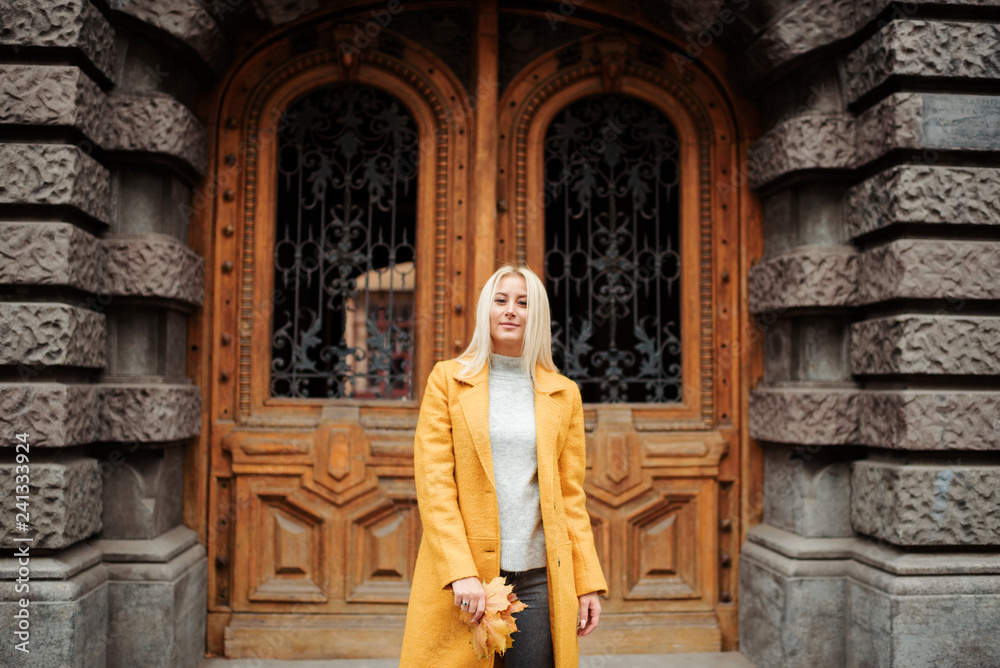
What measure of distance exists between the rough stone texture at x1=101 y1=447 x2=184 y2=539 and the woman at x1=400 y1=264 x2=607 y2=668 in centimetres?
186

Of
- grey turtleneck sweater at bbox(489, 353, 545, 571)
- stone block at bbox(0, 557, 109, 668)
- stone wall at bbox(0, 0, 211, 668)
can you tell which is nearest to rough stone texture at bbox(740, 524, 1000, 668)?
grey turtleneck sweater at bbox(489, 353, 545, 571)

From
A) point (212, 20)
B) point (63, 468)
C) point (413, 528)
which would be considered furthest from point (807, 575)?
point (212, 20)

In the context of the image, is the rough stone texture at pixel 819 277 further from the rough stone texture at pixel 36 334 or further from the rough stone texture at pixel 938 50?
the rough stone texture at pixel 36 334

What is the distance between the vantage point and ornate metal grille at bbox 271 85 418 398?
4188mm

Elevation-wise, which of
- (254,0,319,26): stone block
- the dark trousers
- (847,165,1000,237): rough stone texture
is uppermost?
(254,0,319,26): stone block

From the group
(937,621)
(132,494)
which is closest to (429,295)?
(132,494)

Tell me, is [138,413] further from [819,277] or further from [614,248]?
[819,277]

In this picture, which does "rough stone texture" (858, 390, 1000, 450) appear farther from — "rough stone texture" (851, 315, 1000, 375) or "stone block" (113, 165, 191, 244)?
"stone block" (113, 165, 191, 244)

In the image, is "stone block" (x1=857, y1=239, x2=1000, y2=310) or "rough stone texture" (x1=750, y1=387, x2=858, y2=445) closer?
"stone block" (x1=857, y1=239, x2=1000, y2=310)

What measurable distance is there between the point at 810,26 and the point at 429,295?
8.21ft

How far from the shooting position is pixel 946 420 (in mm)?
3342

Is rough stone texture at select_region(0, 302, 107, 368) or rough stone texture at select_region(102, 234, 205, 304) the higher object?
rough stone texture at select_region(102, 234, 205, 304)

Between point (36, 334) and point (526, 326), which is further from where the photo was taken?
point (36, 334)

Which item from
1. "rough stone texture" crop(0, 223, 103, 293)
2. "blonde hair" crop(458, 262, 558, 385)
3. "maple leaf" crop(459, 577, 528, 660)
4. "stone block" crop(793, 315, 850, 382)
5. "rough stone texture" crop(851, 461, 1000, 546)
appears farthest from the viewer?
"stone block" crop(793, 315, 850, 382)
